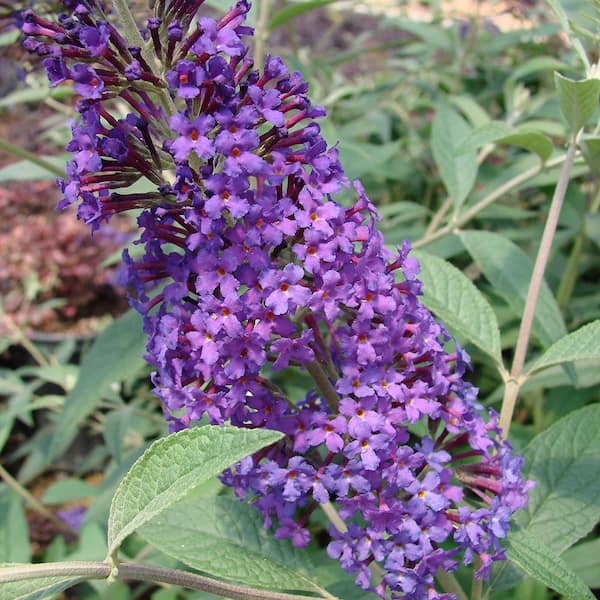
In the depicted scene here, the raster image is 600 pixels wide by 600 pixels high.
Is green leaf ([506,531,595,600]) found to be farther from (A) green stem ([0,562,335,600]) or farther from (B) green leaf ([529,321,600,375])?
(A) green stem ([0,562,335,600])

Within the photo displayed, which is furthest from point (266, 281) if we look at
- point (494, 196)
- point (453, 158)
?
point (453, 158)

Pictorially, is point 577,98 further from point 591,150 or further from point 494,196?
point 494,196

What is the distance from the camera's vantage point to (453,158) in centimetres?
239

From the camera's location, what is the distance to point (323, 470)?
4.34ft

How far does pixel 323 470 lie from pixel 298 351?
0.23 meters

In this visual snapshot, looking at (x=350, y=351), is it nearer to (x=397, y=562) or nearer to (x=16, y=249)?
(x=397, y=562)

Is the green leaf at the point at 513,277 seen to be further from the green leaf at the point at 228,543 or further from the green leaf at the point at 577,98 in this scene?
the green leaf at the point at 228,543

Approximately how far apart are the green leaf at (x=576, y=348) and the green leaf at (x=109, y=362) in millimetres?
1121

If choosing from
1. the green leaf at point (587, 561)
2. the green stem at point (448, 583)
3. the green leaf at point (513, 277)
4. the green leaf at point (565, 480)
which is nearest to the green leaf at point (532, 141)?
the green leaf at point (513, 277)

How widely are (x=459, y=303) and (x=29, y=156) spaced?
1.35 meters

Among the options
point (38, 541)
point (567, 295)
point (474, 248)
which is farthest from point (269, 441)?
point (38, 541)

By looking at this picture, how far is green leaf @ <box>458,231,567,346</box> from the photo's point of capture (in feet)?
6.29

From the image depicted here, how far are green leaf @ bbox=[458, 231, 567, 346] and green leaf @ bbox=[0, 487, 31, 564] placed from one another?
1.83 m

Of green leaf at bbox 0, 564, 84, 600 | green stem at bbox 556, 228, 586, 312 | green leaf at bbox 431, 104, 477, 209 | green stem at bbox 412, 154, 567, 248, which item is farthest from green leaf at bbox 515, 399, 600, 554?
green stem at bbox 556, 228, 586, 312
